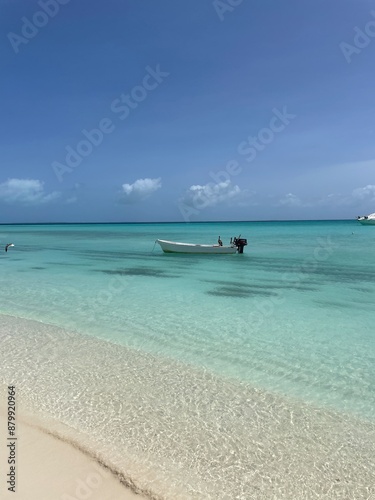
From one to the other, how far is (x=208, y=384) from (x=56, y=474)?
12.0 feet

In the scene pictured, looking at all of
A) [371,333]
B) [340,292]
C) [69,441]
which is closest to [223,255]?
[340,292]

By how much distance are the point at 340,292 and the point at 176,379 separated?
13.0 meters

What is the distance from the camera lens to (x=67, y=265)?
1168 inches

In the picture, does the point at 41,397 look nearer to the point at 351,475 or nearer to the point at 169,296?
the point at 351,475

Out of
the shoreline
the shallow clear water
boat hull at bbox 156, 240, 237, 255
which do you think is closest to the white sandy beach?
the shoreline

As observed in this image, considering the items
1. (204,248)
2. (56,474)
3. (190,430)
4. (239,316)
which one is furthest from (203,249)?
(56,474)

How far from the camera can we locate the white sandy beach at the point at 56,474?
4.26 m

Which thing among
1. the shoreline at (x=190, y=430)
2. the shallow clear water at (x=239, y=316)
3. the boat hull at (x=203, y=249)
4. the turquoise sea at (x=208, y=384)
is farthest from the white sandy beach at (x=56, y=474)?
the boat hull at (x=203, y=249)

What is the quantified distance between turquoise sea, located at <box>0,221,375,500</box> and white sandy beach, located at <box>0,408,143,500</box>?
0.24 m

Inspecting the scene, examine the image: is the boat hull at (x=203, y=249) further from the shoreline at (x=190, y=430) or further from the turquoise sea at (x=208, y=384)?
the shoreline at (x=190, y=430)

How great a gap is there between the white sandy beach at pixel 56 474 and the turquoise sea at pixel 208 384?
0.24 metres

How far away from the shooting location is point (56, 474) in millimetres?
4598

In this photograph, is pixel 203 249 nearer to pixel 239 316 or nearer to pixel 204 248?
pixel 204 248

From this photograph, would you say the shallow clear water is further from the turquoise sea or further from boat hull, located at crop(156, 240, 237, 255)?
boat hull, located at crop(156, 240, 237, 255)
